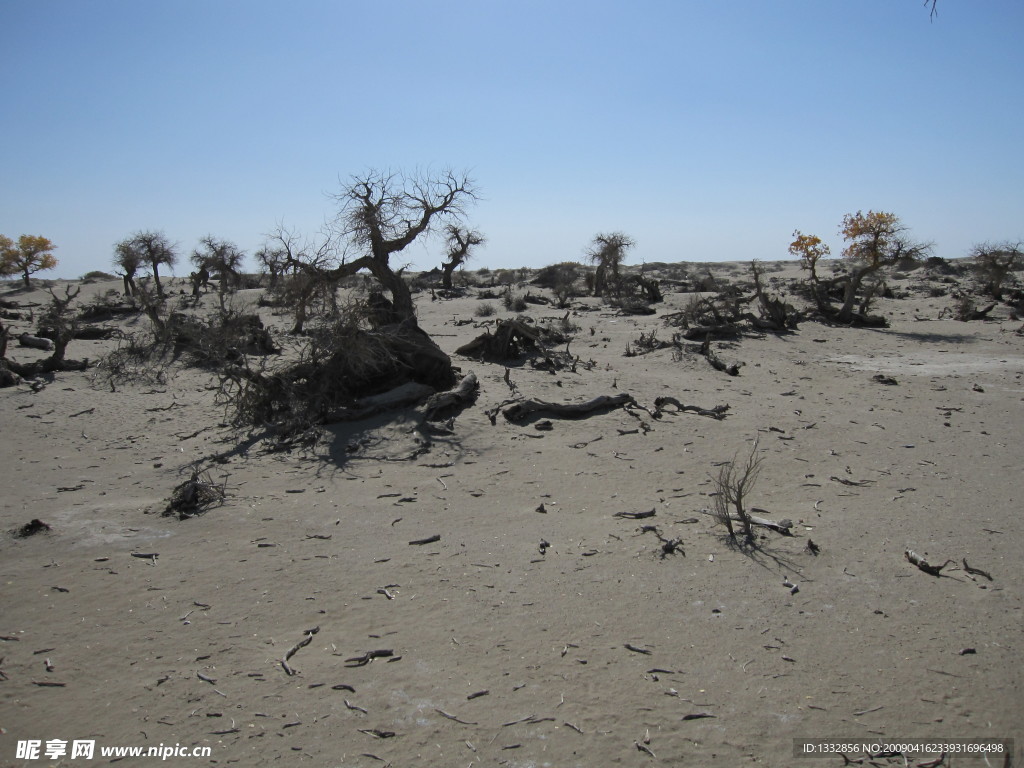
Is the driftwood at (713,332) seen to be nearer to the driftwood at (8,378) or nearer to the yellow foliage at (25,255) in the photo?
the driftwood at (8,378)

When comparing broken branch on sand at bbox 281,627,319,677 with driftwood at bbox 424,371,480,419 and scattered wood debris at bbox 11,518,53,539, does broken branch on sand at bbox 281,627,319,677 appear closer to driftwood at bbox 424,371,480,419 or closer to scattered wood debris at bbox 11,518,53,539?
scattered wood debris at bbox 11,518,53,539

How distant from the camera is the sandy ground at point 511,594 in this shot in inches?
128

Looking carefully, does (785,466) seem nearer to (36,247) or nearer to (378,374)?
(378,374)

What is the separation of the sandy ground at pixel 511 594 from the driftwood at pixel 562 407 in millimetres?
209

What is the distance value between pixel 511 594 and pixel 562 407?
4.87 m

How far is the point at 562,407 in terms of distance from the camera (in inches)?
366

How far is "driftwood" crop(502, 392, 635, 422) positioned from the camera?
910cm

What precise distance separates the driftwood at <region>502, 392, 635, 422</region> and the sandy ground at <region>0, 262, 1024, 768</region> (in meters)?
0.21

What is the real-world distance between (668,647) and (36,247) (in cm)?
3969

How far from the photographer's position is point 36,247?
33.4 m

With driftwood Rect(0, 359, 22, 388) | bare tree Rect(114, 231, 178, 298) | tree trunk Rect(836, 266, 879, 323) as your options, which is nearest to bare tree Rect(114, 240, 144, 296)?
bare tree Rect(114, 231, 178, 298)

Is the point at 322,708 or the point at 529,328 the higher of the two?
the point at 529,328

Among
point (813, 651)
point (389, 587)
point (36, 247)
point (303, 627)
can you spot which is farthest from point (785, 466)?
point (36, 247)

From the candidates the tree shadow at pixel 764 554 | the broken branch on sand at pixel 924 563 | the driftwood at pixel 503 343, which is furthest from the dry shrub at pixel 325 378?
the broken branch on sand at pixel 924 563
